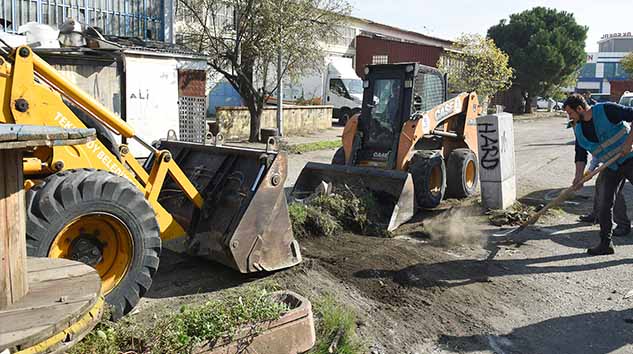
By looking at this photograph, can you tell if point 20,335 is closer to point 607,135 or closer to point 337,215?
point 337,215

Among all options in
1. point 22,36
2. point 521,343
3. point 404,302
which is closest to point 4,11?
point 22,36

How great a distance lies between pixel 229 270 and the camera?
20.0ft

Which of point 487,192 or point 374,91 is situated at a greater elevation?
point 374,91

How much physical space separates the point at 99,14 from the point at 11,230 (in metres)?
17.1

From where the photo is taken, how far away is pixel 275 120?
23.1 meters

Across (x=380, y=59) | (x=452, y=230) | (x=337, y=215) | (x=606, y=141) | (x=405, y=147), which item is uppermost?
(x=380, y=59)

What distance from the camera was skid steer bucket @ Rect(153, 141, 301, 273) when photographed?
5.52 m

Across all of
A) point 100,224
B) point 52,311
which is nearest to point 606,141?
point 100,224

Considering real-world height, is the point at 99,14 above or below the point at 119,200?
above

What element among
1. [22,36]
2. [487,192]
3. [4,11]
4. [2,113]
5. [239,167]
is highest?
[4,11]

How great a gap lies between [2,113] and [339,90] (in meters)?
27.4

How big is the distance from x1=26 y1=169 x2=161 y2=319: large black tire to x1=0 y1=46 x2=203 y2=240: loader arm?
266 mm

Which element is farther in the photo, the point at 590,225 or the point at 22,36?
the point at 22,36

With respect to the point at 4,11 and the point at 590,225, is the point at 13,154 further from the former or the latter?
the point at 4,11
